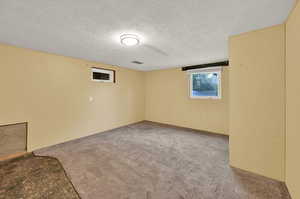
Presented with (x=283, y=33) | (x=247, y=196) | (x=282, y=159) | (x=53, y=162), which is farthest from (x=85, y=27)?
(x=282, y=159)

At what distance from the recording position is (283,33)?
1.66 metres

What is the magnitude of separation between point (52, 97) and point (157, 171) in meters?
2.99

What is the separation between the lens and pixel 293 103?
4.58 feet

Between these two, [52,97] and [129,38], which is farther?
[52,97]

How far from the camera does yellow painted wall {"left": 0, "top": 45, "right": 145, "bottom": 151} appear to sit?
2.46 meters

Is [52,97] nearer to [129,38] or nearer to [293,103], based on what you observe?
[129,38]

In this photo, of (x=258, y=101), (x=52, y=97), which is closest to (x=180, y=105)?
(x=258, y=101)

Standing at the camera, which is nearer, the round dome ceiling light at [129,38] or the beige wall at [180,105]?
the round dome ceiling light at [129,38]

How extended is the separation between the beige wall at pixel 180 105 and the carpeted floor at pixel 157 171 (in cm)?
75

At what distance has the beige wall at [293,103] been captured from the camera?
129 cm

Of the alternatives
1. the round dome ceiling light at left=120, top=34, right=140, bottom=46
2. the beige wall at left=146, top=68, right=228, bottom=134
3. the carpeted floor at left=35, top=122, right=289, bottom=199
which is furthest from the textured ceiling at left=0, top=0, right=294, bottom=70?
the carpeted floor at left=35, top=122, right=289, bottom=199

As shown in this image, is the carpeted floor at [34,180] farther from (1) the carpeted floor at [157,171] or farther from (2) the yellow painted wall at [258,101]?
(2) the yellow painted wall at [258,101]

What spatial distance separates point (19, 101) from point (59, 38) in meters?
1.65

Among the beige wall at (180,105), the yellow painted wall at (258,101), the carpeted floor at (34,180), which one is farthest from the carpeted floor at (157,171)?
the beige wall at (180,105)
